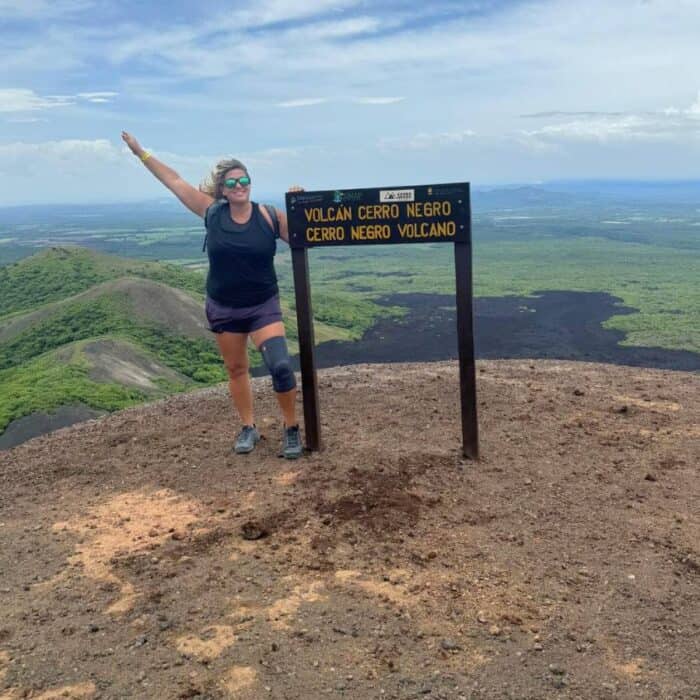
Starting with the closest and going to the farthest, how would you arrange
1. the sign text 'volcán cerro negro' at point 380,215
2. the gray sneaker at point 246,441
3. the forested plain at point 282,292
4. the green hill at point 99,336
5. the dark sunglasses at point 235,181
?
the dark sunglasses at point 235,181 < the sign text 'volcán cerro negro' at point 380,215 < the gray sneaker at point 246,441 < the green hill at point 99,336 < the forested plain at point 282,292

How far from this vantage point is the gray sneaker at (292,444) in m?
6.40

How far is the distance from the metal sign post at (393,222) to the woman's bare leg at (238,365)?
0.68m

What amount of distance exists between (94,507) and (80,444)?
1.98m

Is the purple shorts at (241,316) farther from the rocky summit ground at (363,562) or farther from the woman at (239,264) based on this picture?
the rocky summit ground at (363,562)

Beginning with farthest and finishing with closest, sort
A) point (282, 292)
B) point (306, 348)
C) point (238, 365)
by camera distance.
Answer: point (282, 292)
point (306, 348)
point (238, 365)

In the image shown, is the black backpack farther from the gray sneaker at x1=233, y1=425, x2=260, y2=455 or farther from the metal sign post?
the gray sneaker at x1=233, y1=425, x2=260, y2=455

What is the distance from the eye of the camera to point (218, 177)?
19.3 feet

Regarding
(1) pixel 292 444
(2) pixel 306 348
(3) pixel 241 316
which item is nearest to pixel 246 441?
(1) pixel 292 444

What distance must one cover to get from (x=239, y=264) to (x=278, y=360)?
84cm

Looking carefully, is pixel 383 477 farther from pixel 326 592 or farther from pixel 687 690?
pixel 687 690

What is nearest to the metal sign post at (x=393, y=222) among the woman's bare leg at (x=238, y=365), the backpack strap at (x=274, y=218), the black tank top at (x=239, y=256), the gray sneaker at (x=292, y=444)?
the backpack strap at (x=274, y=218)

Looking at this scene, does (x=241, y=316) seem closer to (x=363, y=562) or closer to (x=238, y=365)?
(x=238, y=365)

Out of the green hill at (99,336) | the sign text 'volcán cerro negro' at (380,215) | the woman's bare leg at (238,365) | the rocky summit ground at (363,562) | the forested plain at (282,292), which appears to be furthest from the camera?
the forested plain at (282,292)

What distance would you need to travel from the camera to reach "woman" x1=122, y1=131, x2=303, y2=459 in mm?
5852
